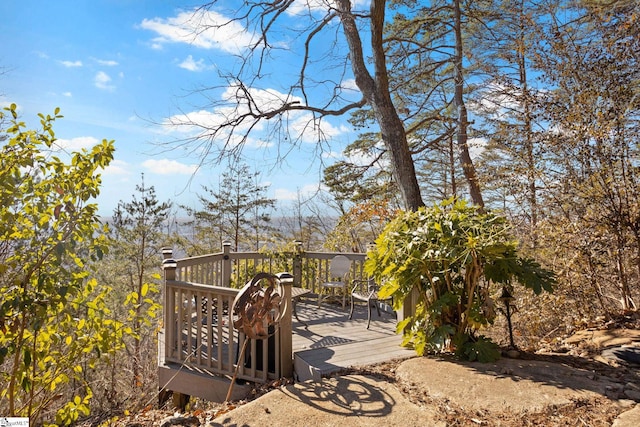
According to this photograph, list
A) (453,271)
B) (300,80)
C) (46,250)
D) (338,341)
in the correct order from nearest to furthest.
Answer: (46,250) → (453,271) → (338,341) → (300,80)

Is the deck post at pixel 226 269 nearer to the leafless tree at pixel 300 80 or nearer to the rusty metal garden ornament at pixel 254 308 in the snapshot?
the leafless tree at pixel 300 80

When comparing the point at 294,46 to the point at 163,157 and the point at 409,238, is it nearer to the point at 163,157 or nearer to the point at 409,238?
the point at 163,157

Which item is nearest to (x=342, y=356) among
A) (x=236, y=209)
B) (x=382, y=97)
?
(x=382, y=97)

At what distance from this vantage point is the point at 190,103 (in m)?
6.00

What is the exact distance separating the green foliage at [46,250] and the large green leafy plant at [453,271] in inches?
89.1

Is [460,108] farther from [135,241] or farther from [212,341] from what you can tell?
[135,241]

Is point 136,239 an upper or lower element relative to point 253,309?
upper

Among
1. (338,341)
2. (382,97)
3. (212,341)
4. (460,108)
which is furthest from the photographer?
(460,108)

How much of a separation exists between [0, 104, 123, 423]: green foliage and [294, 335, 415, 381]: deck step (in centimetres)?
161

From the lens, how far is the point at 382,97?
5836 millimetres

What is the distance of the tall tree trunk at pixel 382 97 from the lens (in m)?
5.68

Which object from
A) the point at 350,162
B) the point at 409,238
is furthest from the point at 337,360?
the point at 350,162

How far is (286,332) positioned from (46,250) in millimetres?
1977

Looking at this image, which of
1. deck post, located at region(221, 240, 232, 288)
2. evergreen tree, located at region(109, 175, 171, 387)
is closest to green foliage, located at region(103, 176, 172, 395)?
evergreen tree, located at region(109, 175, 171, 387)
